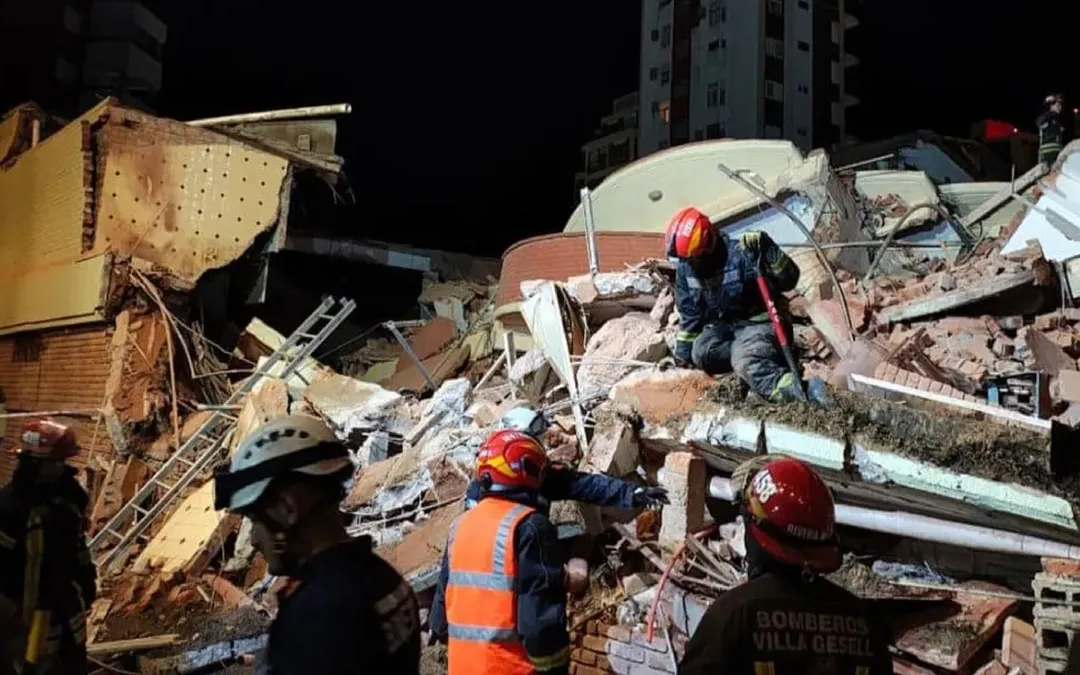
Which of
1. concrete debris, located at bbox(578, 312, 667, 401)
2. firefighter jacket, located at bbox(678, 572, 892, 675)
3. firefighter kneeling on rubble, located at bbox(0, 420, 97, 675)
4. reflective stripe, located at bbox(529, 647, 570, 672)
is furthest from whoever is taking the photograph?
concrete debris, located at bbox(578, 312, 667, 401)

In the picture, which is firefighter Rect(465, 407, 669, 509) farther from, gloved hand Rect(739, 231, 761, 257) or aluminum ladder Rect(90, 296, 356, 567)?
aluminum ladder Rect(90, 296, 356, 567)

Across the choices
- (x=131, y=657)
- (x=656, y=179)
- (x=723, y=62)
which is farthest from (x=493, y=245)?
(x=131, y=657)

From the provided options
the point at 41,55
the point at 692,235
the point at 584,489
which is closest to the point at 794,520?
the point at 584,489

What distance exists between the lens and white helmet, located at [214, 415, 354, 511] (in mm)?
2031

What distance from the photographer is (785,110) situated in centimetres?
3288

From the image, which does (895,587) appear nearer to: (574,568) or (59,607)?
(574,568)

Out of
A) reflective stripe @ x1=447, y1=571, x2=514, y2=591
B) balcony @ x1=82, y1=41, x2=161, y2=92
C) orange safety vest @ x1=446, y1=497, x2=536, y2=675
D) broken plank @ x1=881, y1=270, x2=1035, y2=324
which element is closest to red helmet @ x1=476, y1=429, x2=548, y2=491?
orange safety vest @ x1=446, y1=497, x2=536, y2=675

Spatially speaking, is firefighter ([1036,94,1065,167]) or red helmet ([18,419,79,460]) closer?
red helmet ([18,419,79,460])

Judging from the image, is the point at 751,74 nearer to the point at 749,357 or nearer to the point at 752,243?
the point at 752,243

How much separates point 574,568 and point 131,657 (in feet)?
15.2

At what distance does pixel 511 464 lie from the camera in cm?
325

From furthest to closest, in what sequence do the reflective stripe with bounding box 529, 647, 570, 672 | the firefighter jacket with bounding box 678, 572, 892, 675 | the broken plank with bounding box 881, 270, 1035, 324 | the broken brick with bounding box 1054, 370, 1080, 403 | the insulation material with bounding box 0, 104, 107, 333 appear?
the insulation material with bounding box 0, 104, 107, 333
the broken plank with bounding box 881, 270, 1035, 324
the broken brick with bounding box 1054, 370, 1080, 403
the reflective stripe with bounding box 529, 647, 570, 672
the firefighter jacket with bounding box 678, 572, 892, 675

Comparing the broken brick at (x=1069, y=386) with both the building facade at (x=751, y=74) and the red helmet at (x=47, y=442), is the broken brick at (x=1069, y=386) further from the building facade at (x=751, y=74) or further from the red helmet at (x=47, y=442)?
the building facade at (x=751, y=74)

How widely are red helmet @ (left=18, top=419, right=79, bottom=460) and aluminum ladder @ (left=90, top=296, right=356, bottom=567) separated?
5.16 m
